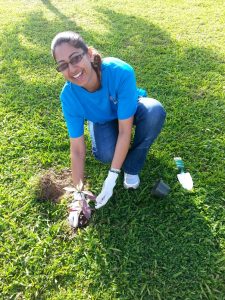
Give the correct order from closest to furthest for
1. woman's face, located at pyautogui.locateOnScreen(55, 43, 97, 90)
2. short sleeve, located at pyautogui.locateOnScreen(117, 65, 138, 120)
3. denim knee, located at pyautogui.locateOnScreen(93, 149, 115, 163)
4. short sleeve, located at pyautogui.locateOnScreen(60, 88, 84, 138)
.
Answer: woman's face, located at pyautogui.locateOnScreen(55, 43, 97, 90) → short sleeve, located at pyautogui.locateOnScreen(117, 65, 138, 120) → short sleeve, located at pyautogui.locateOnScreen(60, 88, 84, 138) → denim knee, located at pyautogui.locateOnScreen(93, 149, 115, 163)

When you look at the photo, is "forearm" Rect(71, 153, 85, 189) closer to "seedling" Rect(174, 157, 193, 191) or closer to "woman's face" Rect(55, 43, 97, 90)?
"woman's face" Rect(55, 43, 97, 90)

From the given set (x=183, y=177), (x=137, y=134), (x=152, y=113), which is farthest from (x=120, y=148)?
(x=183, y=177)

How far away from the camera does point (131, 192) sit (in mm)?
2459

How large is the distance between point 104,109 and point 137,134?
12.0 inches

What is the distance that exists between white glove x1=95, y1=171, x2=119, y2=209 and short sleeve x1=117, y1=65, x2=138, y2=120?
395mm

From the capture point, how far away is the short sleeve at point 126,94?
2090mm

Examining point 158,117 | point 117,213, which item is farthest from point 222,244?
point 158,117

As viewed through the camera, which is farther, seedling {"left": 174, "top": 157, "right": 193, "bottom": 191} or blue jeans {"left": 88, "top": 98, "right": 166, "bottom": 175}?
seedling {"left": 174, "top": 157, "right": 193, "bottom": 191}

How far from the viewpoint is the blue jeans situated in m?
2.30

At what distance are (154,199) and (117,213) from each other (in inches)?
11.2

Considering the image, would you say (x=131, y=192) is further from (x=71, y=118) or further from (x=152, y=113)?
(x=71, y=118)

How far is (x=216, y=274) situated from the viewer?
194 centimetres

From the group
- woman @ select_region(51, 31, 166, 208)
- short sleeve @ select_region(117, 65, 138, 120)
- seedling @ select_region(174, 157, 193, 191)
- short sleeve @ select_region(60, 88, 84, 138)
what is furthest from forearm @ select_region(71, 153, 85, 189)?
seedling @ select_region(174, 157, 193, 191)

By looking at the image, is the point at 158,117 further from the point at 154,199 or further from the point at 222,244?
the point at 222,244
